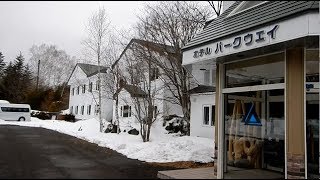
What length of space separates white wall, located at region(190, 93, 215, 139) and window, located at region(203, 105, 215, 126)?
196mm

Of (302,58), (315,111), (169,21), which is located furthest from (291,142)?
(169,21)

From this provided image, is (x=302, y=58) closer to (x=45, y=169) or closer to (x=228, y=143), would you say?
(x=228, y=143)

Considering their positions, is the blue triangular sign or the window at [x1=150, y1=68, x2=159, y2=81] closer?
the blue triangular sign

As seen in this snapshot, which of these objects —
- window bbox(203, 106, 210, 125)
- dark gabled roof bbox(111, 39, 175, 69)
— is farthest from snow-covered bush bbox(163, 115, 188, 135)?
dark gabled roof bbox(111, 39, 175, 69)

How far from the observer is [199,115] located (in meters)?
22.6

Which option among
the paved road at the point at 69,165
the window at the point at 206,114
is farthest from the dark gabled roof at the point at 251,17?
the window at the point at 206,114

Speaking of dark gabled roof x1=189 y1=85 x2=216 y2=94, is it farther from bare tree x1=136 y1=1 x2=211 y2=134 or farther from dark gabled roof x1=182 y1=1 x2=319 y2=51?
→ dark gabled roof x1=182 y1=1 x2=319 y2=51

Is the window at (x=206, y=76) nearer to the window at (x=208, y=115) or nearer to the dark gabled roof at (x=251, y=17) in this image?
the dark gabled roof at (x=251, y=17)

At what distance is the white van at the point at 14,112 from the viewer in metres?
44.1

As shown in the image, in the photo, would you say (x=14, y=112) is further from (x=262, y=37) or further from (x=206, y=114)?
(x=262, y=37)

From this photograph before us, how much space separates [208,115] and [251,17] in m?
14.3

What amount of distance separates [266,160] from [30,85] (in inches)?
2235

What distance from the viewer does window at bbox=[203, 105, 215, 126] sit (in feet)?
71.0

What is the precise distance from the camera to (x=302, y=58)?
7.54m
